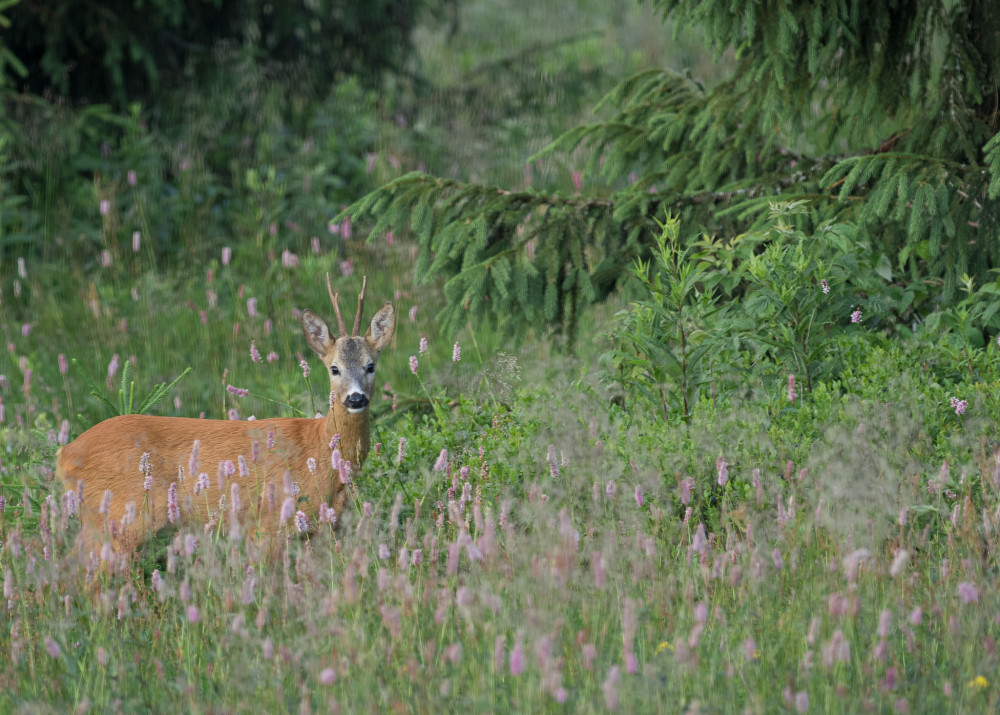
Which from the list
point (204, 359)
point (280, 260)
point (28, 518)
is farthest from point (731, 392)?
point (280, 260)

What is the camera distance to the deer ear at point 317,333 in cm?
487

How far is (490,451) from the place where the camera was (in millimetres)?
5266

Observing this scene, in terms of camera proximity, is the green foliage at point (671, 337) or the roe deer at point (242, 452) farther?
the green foliage at point (671, 337)

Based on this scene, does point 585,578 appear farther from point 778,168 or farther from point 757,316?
point 778,168

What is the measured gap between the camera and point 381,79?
467 inches

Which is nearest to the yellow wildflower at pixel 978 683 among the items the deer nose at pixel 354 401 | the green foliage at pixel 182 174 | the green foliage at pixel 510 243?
the deer nose at pixel 354 401

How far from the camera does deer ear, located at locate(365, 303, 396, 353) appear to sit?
194 inches

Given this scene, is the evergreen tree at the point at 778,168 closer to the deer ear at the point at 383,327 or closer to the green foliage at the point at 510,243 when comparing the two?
the green foliage at the point at 510,243

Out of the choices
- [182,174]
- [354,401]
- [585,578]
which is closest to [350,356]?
[354,401]

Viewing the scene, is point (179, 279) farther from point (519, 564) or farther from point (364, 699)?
point (364, 699)

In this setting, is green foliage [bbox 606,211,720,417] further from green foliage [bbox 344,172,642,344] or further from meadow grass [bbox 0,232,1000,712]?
green foliage [bbox 344,172,642,344]

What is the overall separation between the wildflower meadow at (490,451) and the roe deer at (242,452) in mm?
52

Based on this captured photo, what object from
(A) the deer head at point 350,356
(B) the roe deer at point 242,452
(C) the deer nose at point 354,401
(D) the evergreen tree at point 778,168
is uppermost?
(D) the evergreen tree at point 778,168

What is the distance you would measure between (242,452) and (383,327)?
0.81 m
